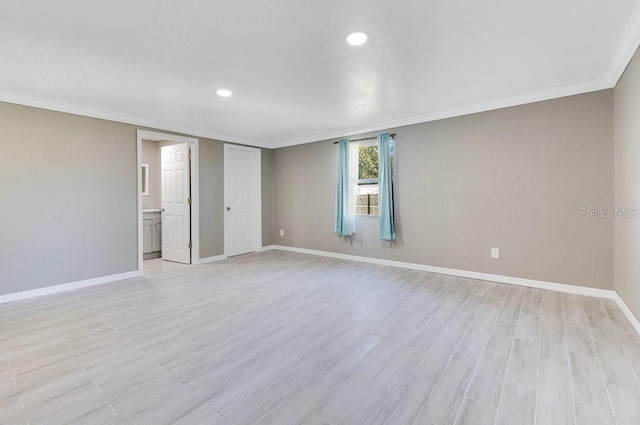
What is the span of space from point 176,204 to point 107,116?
180 centimetres

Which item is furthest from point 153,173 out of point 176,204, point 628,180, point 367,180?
point 628,180

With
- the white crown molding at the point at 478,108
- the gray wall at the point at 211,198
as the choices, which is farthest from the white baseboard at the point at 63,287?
the white crown molding at the point at 478,108

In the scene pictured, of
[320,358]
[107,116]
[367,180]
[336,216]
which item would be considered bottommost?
[320,358]

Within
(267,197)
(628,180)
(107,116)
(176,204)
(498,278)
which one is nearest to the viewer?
(628,180)

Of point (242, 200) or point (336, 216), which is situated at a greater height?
point (242, 200)

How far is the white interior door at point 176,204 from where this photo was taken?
5227 millimetres

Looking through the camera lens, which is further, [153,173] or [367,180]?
[153,173]

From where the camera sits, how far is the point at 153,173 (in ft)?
20.2

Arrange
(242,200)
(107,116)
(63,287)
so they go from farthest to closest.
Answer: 1. (242,200)
2. (107,116)
3. (63,287)

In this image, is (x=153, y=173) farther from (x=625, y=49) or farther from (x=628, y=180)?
(x=628, y=180)

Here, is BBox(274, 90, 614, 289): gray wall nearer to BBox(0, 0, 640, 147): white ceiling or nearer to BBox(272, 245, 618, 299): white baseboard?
BBox(272, 245, 618, 299): white baseboard

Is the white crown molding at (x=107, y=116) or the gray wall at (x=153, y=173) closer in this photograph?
the white crown molding at (x=107, y=116)

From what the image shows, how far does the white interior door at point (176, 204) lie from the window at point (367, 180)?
Answer: 120 inches

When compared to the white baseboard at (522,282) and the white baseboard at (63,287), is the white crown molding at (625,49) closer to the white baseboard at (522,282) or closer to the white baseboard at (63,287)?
the white baseboard at (522,282)
